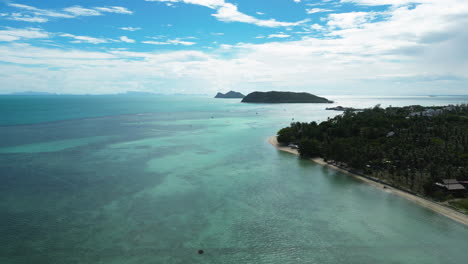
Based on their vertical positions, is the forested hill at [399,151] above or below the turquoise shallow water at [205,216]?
above

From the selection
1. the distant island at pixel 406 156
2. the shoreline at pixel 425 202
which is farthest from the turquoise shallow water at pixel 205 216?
the distant island at pixel 406 156

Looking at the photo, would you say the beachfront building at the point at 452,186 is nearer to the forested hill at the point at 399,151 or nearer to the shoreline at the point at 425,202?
the forested hill at the point at 399,151

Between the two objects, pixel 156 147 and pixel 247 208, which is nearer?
pixel 247 208

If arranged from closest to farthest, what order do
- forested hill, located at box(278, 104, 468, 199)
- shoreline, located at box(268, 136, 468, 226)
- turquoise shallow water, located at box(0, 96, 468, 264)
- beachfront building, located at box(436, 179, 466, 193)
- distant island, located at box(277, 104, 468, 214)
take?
turquoise shallow water, located at box(0, 96, 468, 264) → shoreline, located at box(268, 136, 468, 226) → beachfront building, located at box(436, 179, 466, 193) → distant island, located at box(277, 104, 468, 214) → forested hill, located at box(278, 104, 468, 199)

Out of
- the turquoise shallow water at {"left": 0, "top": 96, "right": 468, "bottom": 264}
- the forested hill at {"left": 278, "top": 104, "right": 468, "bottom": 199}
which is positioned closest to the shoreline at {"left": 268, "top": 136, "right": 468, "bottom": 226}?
the turquoise shallow water at {"left": 0, "top": 96, "right": 468, "bottom": 264}

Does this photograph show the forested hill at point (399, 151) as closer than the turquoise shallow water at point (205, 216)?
No

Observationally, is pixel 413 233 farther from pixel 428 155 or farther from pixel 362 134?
pixel 362 134

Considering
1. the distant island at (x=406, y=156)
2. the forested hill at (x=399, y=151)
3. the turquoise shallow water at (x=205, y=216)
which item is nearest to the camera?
the turquoise shallow water at (x=205, y=216)

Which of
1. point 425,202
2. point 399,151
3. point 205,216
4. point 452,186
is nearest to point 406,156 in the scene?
point 399,151

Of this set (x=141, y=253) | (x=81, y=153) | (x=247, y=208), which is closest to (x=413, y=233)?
(x=247, y=208)

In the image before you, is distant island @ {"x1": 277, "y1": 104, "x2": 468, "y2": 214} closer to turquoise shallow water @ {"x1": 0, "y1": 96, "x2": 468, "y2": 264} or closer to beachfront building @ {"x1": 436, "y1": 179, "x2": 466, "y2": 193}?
beachfront building @ {"x1": 436, "y1": 179, "x2": 466, "y2": 193}

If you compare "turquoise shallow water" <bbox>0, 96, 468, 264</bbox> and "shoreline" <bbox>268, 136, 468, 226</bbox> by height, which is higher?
"shoreline" <bbox>268, 136, 468, 226</bbox>
